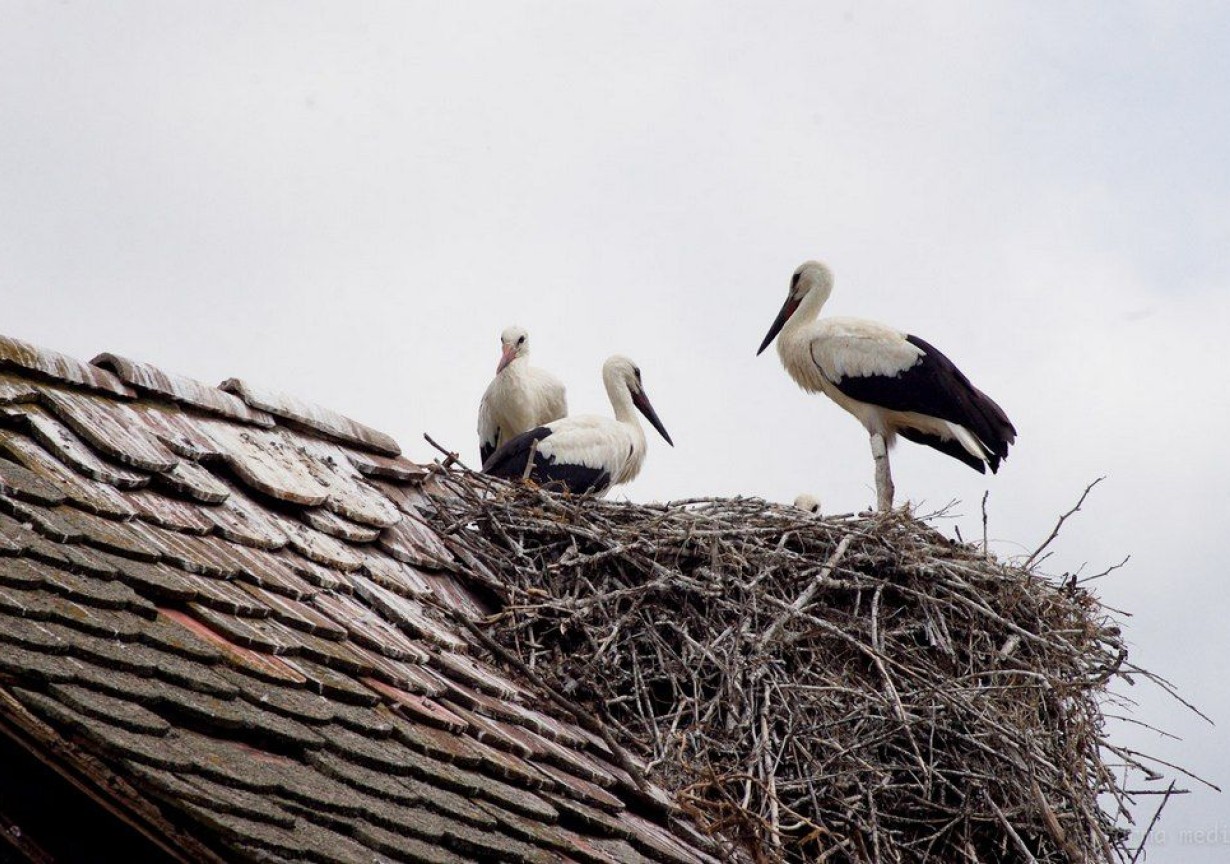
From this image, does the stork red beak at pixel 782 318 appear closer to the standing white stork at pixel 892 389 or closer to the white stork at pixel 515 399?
the standing white stork at pixel 892 389

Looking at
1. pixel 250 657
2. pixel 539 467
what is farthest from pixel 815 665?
pixel 539 467

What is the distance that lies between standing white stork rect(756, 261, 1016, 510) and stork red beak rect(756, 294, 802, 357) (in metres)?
0.31

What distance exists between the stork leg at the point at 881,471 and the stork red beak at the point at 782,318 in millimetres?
1002

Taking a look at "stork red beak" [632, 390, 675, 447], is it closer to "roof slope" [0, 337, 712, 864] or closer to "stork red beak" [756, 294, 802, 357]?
"stork red beak" [756, 294, 802, 357]

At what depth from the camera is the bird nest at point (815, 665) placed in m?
5.00

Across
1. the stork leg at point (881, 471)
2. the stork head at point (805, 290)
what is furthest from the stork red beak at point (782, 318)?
the stork leg at point (881, 471)

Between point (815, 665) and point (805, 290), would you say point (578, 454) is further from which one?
point (815, 665)

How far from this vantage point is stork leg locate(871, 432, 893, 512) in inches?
392

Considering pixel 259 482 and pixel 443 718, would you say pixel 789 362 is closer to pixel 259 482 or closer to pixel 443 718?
pixel 259 482

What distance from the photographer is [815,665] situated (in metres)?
5.67

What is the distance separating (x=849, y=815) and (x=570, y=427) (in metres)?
4.40

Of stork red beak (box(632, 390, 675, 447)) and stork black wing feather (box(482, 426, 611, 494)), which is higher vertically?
stork red beak (box(632, 390, 675, 447))

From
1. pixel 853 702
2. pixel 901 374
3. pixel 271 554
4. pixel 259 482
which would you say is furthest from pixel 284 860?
pixel 901 374

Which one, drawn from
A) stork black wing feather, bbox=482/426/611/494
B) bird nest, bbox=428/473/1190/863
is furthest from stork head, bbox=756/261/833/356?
bird nest, bbox=428/473/1190/863
